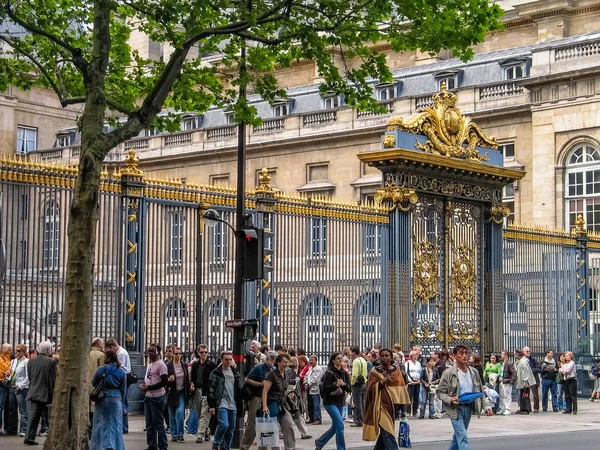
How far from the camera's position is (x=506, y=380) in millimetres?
28859

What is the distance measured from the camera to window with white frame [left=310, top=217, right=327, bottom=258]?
26562 mm

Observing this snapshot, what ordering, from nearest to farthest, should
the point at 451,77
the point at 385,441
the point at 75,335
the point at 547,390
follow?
the point at 75,335 → the point at 385,441 → the point at 547,390 → the point at 451,77

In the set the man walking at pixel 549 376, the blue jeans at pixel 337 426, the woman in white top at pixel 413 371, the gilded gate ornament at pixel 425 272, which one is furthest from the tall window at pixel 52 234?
the man walking at pixel 549 376

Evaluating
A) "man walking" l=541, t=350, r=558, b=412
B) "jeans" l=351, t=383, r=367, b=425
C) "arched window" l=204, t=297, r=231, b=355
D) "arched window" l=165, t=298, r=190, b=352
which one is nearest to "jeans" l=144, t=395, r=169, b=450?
"arched window" l=165, t=298, r=190, b=352

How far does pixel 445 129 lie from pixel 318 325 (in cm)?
543

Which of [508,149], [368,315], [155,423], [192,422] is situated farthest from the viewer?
[508,149]

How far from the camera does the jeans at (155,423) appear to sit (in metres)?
19.2

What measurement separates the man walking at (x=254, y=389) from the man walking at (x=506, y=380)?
1080 cm

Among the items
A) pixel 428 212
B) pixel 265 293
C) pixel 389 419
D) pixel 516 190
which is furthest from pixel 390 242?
pixel 516 190

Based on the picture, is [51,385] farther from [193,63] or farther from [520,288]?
[520,288]

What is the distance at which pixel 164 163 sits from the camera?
5275 centimetres

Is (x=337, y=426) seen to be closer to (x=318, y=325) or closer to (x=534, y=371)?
(x=318, y=325)

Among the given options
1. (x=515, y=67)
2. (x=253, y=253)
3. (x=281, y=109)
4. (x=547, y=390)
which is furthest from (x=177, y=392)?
(x=281, y=109)

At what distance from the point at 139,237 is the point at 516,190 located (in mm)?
24458
